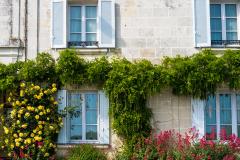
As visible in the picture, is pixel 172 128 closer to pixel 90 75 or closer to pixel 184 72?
pixel 184 72

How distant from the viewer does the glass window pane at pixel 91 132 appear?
1144cm

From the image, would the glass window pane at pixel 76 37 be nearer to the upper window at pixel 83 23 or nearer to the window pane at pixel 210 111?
the upper window at pixel 83 23

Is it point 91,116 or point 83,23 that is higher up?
point 83,23

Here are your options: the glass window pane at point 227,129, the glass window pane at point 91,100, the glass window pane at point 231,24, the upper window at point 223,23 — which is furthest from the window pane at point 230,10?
the glass window pane at point 91,100

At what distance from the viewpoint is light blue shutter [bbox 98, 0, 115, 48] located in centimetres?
1147

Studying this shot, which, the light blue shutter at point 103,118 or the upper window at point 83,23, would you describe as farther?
the upper window at point 83,23

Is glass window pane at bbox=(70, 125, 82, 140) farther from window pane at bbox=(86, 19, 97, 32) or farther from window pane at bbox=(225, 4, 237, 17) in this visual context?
window pane at bbox=(225, 4, 237, 17)

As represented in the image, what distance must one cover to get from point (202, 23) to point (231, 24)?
832 millimetres

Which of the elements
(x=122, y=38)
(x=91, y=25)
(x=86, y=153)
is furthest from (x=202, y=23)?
(x=86, y=153)

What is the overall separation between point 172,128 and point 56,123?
2.76 meters

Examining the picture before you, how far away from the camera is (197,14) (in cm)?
1162

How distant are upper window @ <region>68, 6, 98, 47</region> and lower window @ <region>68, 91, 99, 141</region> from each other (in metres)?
1.39

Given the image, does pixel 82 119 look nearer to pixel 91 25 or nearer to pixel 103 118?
pixel 103 118

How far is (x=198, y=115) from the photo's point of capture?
37.1ft
